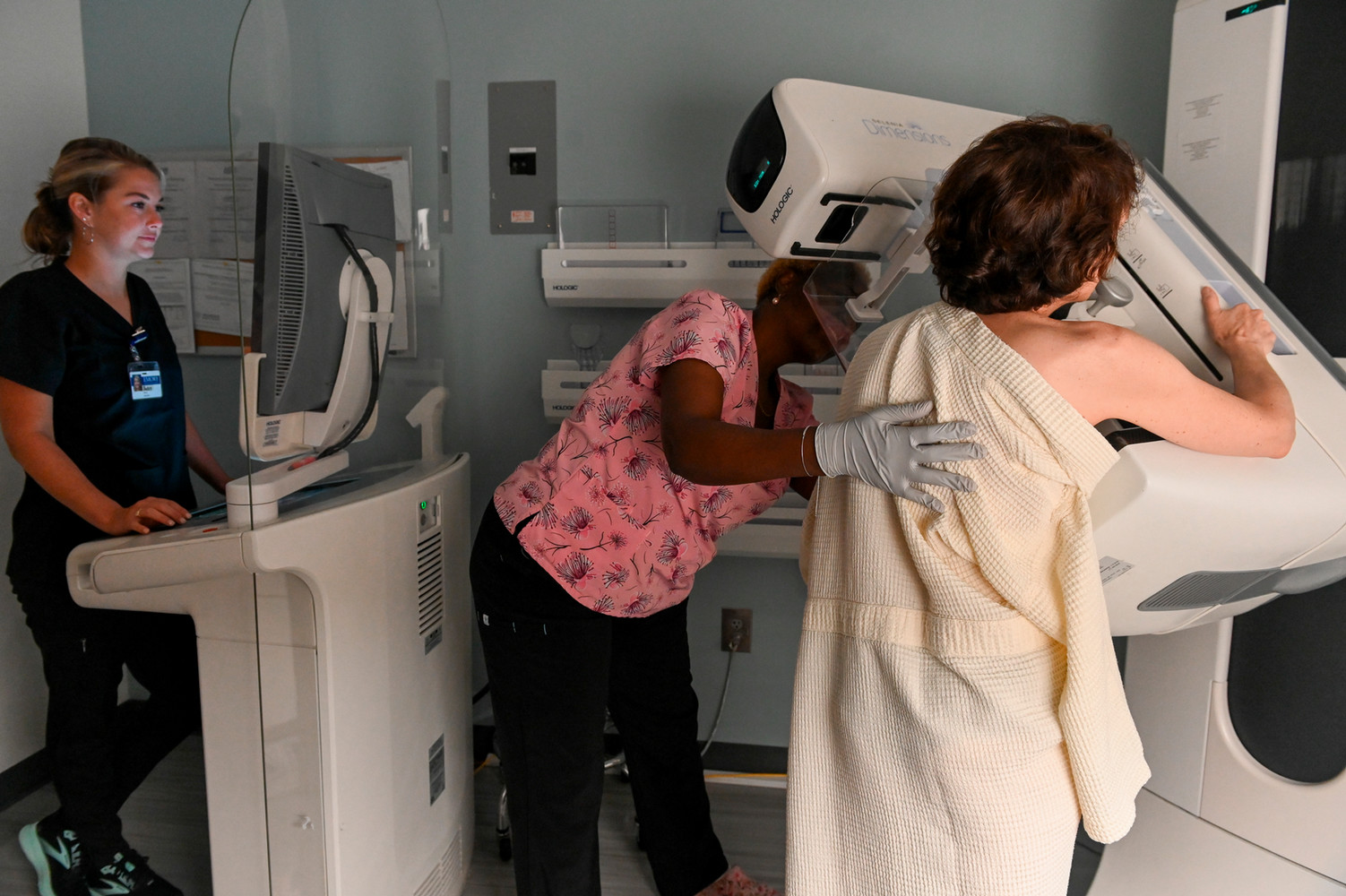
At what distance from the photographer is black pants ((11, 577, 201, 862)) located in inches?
63.7

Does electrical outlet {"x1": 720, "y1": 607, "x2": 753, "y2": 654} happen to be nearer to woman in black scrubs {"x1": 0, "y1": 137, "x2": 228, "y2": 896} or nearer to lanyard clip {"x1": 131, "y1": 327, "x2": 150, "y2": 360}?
woman in black scrubs {"x1": 0, "y1": 137, "x2": 228, "y2": 896}

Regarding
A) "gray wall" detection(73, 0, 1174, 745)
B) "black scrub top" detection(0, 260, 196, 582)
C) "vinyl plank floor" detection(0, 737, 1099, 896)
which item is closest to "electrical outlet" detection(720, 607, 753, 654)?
"gray wall" detection(73, 0, 1174, 745)

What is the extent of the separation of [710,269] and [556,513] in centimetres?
87

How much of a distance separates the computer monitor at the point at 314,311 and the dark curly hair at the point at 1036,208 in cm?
86

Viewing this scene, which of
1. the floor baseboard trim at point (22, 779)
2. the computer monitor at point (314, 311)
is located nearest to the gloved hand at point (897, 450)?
the computer monitor at point (314, 311)

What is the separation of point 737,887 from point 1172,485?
1.12 m

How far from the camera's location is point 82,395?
1.64 metres

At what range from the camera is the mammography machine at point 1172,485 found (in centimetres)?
95

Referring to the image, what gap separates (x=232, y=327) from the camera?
2.06 metres

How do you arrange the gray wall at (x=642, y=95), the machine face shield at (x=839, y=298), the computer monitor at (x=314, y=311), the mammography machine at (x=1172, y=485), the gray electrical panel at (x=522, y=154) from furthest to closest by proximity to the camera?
the gray electrical panel at (x=522, y=154), the gray wall at (x=642, y=95), the machine face shield at (x=839, y=298), the computer monitor at (x=314, y=311), the mammography machine at (x=1172, y=485)

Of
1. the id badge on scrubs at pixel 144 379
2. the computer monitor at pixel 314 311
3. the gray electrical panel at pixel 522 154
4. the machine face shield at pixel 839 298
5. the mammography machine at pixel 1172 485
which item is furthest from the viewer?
the gray electrical panel at pixel 522 154

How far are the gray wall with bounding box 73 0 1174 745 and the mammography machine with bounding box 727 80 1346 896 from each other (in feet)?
2.23

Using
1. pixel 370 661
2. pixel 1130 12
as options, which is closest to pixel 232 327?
pixel 370 661

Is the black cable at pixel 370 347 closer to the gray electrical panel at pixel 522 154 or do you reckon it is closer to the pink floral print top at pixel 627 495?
the pink floral print top at pixel 627 495
